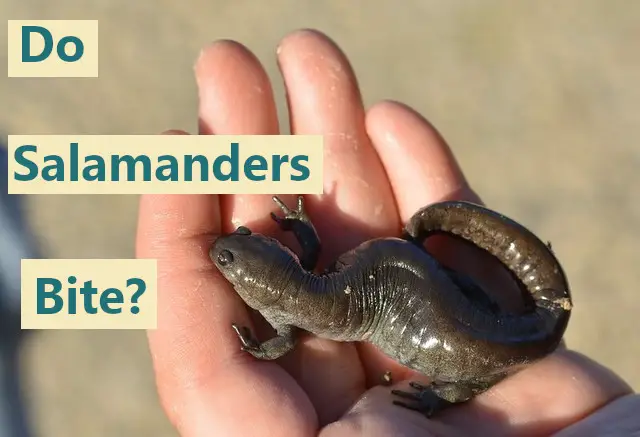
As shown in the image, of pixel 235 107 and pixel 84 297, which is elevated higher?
pixel 235 107

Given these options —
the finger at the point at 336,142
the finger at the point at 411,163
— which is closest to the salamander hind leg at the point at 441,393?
the finger at the point at 336,142

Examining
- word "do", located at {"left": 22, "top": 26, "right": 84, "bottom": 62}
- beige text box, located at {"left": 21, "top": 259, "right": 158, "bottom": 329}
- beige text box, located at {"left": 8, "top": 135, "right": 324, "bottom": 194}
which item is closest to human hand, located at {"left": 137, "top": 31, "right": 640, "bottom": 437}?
beige text box, located at {"left": 8, "top": 135, "right": 324, "bottom": 194}

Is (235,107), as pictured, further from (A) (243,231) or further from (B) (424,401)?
(B) (424,401)

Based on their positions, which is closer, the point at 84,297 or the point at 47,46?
the point at 84,297

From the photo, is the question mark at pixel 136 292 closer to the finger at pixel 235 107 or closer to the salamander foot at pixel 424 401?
the finger at pixel 235 107

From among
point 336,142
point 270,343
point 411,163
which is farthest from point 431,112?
point 270,343

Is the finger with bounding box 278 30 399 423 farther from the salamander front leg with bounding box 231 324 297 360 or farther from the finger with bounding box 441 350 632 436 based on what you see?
the finger with bounding box 441 350 632 436
